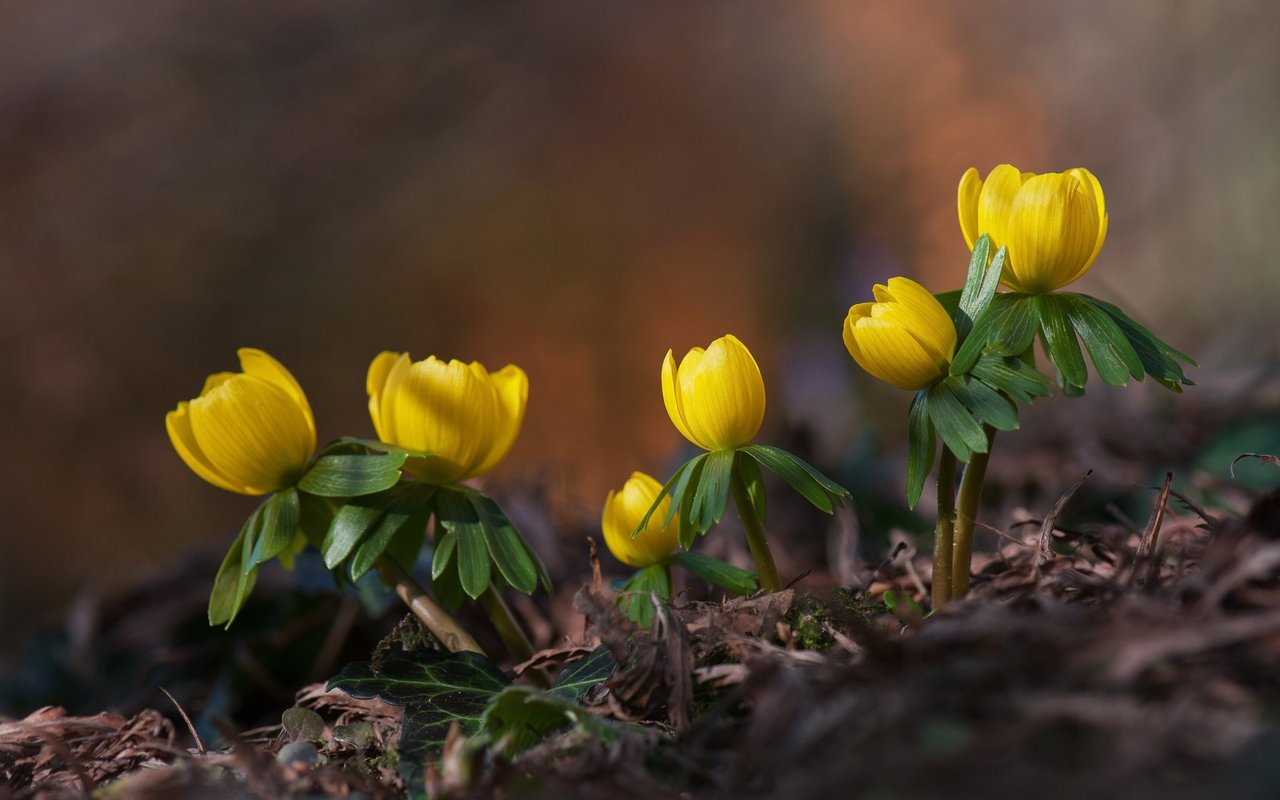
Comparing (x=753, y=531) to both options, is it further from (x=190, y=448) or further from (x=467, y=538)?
(x=190, y=448)

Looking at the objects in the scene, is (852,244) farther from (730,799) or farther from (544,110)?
(730,799)

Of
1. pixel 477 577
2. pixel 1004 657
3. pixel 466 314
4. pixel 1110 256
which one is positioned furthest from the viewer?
pixel 466 314

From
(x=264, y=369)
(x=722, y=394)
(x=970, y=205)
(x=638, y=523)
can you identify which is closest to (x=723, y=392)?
(x=722, y=394)

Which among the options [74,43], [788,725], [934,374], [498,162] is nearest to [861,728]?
[788,725]

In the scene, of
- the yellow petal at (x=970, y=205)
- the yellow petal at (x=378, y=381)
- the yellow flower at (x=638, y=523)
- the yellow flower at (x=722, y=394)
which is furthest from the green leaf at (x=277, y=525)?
the yellow petal at (x=970, y=205)

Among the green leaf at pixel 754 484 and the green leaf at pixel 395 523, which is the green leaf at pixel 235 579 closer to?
the green leaf at pixel 395 523

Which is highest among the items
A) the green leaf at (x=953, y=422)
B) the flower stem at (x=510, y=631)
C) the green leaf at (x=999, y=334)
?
the green leaf at (x=999, y=334)

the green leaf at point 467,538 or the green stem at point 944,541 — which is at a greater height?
the green leaf at point 467,538
